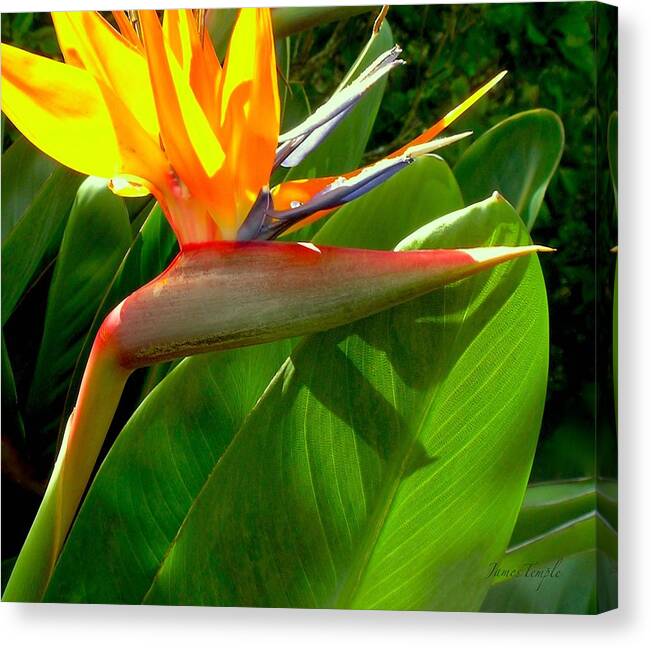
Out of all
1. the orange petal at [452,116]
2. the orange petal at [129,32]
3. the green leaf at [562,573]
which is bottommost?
the green leaf at [562,573]

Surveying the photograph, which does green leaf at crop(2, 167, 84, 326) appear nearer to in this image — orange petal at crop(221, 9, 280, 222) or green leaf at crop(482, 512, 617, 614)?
orange petal at crop(221, 9, 280, 222)

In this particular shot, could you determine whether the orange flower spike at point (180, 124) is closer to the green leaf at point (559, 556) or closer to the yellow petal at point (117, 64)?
the yellow petal at point (117, 64)

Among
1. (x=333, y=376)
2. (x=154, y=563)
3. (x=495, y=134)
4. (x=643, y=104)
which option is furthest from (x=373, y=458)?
(x=643, y=104)

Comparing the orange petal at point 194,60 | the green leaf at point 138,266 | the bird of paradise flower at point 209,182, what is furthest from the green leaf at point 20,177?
the orange petal at point 194,60

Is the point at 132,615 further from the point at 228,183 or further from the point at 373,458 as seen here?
the point at 228,183

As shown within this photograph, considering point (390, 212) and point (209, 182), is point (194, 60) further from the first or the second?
point (390, 212)

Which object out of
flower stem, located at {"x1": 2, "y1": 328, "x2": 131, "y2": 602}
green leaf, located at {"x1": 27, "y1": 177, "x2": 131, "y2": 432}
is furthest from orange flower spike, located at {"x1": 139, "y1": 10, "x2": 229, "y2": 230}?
green leaf, located at {"x1": 27, "y1": 177, "x2": 131, "y2": 432}
